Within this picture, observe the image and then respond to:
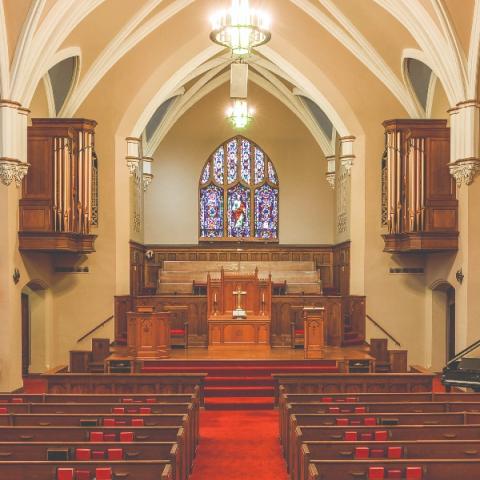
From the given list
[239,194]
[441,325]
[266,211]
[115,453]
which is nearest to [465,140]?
[441,325]

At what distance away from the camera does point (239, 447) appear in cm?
958

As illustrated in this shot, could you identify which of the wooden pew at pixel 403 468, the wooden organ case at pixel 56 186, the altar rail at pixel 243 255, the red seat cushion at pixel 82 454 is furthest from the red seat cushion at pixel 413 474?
the altar rail at pixel 243 255

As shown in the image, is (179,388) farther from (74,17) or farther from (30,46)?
(74,17)

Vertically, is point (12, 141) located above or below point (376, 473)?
above

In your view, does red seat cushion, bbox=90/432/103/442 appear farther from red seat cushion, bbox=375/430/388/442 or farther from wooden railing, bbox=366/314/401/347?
wooden railing, bbox=366/314/401/347

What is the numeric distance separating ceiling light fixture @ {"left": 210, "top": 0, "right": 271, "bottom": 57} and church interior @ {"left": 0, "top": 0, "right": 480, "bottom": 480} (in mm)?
52

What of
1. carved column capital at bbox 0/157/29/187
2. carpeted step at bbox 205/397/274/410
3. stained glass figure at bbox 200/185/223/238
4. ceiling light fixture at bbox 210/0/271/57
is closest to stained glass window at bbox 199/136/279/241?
stained glass figure at bbox 200/185/223/238

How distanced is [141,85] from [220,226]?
26.0ft

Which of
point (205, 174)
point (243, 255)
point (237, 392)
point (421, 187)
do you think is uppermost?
point (205, 174)

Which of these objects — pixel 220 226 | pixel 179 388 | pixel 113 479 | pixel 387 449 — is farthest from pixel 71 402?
pixel 220 226

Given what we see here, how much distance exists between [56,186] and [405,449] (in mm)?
10512

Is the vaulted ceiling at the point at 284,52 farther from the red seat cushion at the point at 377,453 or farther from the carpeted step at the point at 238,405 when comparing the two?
the red seat cushion at the point at 377,453

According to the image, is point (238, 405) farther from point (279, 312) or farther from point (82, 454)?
point (82, 454)

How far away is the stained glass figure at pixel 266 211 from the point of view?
24.5m
